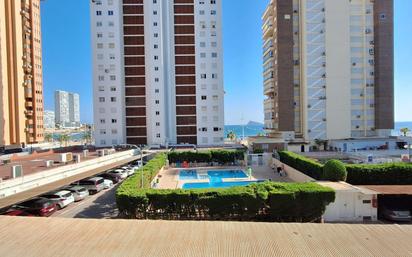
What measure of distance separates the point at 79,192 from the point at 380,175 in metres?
25.6

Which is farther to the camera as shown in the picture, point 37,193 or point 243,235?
point 37,193

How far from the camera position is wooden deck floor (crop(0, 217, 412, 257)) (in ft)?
31.1

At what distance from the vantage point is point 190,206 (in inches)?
712

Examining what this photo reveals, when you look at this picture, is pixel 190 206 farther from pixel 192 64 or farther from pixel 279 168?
pixel 192 64

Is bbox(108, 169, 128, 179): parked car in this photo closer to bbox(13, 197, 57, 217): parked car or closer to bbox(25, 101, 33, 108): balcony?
bbox(13, 197, 57, 217): parked car

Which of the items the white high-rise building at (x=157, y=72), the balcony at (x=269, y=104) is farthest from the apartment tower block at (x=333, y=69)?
the white high-rise building at (x=157, y=72)

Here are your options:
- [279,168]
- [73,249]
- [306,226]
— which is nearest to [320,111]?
[279,168]

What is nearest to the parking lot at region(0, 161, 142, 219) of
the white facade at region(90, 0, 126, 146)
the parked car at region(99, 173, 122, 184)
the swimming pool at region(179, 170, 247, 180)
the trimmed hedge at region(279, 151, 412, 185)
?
the parked car at region(99, 173, 122, 184)

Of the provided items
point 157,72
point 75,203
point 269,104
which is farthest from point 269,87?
point 75,203

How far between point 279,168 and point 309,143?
918 inches

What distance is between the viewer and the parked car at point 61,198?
848 inches

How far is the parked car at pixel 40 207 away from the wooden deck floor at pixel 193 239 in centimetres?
745

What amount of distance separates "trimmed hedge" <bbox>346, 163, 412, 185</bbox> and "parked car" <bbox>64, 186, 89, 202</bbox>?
74.8ft

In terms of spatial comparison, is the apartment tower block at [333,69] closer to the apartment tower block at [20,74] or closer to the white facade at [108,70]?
the white facade at [108,70]
